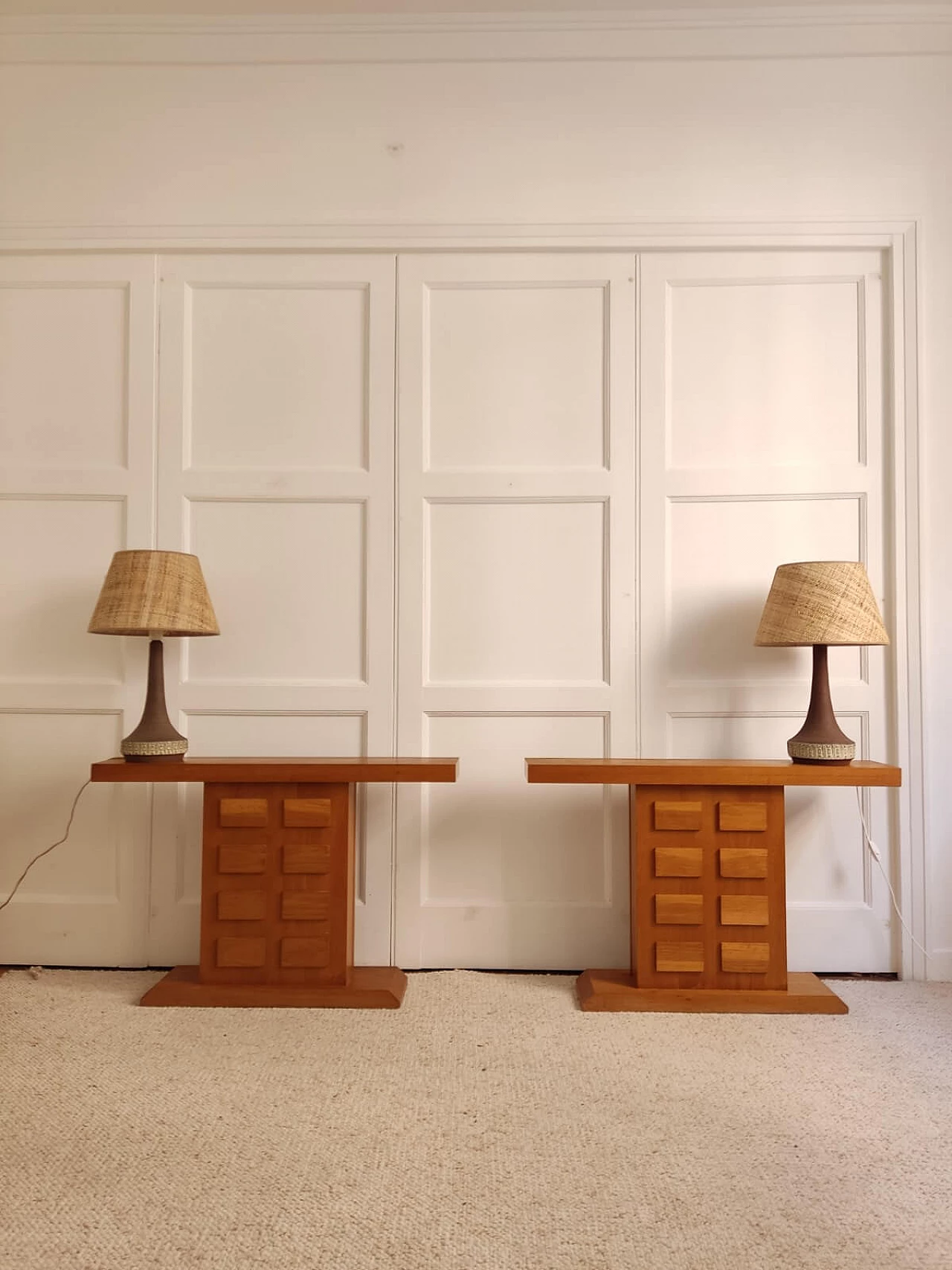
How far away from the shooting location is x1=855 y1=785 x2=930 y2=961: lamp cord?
2635mm

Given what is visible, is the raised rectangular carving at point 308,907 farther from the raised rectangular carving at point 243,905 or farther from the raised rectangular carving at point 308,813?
the raised rectangular carving at point 308,813

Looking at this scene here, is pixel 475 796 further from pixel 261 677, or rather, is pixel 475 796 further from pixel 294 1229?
pixel 294 1229

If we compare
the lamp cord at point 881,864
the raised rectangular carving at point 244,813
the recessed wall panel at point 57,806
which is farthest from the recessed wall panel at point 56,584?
the lamp cord at point 881,864

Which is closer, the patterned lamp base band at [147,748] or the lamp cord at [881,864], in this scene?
the patterned lamp base band at [147,748]

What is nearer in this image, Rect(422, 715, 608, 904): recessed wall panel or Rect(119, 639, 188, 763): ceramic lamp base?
Rect(119, 639, 188, 763): ceramic lamp base

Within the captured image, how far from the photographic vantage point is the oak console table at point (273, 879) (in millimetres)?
2408

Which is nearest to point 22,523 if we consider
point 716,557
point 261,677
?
point 261,677

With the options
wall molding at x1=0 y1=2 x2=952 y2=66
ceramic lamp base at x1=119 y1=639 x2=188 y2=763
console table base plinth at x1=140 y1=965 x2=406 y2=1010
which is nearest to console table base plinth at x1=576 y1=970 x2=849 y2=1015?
console table base plinth at x1=140 y1=965 x2=406 y2=1010

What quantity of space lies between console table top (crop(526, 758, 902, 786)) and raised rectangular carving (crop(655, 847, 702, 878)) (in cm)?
20

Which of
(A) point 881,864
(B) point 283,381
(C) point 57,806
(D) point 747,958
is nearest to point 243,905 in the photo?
(C) point 57,806

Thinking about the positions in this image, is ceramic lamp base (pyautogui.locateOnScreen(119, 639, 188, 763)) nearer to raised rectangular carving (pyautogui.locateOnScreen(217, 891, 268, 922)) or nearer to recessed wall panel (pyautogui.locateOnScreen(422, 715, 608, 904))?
raised rectangular carving (pyautogui.locateOnScreen(217, 891, 268, 922))

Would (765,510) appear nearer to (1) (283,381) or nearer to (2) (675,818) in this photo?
(2) (675,818)

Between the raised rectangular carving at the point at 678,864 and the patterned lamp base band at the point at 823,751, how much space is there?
1.32 feet

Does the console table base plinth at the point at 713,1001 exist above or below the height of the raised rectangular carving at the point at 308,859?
below
